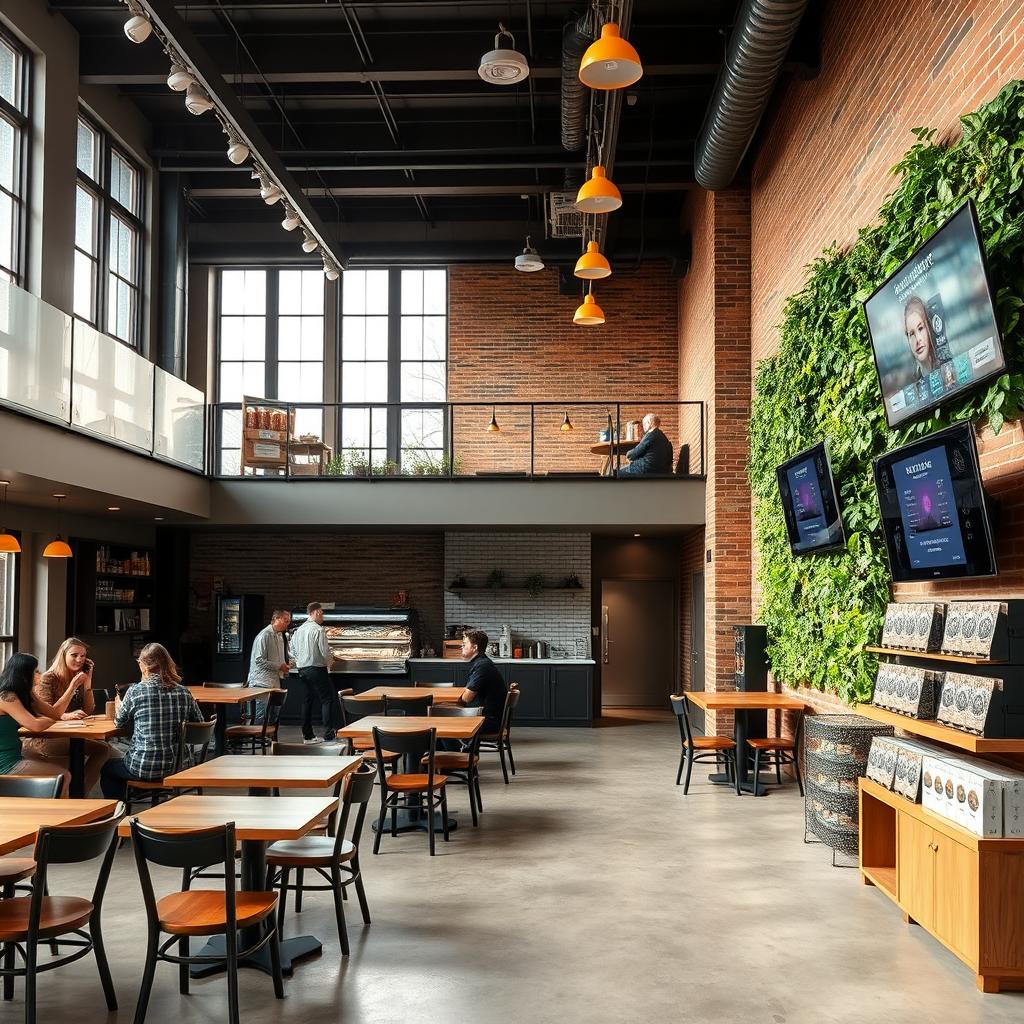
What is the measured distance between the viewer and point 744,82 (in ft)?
25.5

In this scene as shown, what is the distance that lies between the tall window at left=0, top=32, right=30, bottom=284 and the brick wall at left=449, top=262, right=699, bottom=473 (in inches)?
241

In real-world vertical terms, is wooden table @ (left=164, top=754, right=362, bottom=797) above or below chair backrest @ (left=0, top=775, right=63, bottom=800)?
above

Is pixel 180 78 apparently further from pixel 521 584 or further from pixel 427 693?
pixel 521 584

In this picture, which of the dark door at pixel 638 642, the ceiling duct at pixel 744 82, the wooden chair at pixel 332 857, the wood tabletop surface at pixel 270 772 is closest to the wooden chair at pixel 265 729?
the wood tabletop surface at pixel 270 772

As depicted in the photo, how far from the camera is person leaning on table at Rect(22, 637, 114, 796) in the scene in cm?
679

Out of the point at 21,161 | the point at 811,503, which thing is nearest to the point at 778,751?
the point at 811,503

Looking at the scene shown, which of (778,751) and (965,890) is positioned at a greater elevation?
(965,890)

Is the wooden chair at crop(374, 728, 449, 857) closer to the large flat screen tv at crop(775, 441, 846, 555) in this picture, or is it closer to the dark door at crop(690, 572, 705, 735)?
the large flat screen tv at crop(775, 441, 846, 555)

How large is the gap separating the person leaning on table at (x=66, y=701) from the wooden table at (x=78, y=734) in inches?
2.5

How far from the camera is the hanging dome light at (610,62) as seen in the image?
566cm

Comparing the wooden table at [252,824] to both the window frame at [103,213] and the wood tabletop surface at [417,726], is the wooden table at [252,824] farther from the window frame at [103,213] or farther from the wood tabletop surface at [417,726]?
the window frame at [103,213]

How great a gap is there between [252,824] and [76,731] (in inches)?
121

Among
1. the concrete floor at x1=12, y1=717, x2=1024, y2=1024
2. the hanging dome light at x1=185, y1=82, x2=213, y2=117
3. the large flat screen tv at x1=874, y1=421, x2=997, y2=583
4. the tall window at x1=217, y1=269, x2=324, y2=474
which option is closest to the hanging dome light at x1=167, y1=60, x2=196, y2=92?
the hanging dome light at x1=185, y1=82, x2=213, y2=117

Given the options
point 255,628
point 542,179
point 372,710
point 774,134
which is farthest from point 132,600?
point 774,134
